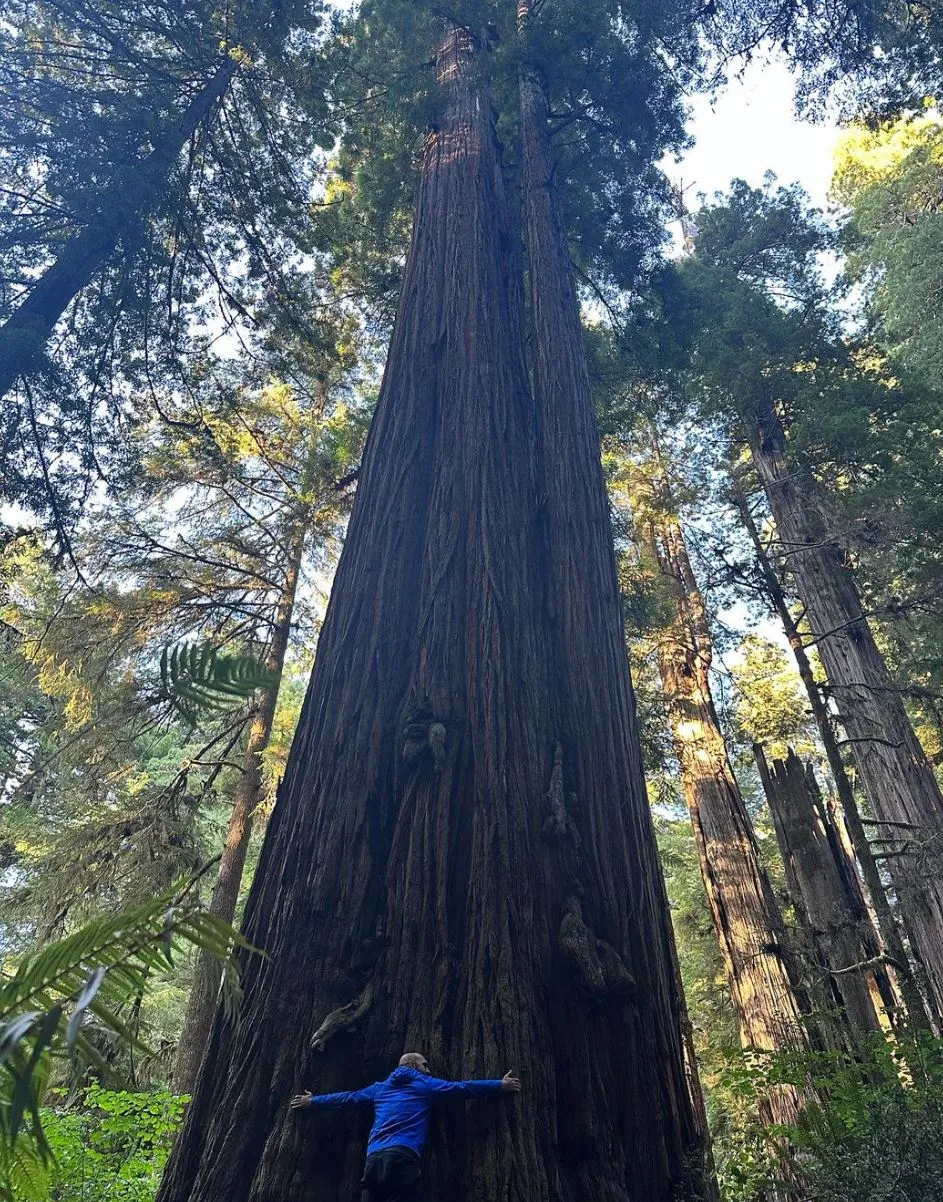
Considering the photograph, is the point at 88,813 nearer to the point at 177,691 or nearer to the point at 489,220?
the point at 489,220

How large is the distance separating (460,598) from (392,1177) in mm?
2187

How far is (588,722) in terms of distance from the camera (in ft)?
11.5

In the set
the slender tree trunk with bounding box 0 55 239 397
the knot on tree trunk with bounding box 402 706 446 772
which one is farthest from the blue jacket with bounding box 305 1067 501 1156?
the slender tree trunk with bounding box 0 55 239 397

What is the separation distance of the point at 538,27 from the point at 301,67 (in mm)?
2569

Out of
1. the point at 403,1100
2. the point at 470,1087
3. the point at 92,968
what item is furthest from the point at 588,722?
the point at 92,968

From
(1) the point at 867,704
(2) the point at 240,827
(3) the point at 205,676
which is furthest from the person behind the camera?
(2) the point at 240,827

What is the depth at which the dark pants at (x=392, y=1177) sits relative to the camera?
80.7 inches

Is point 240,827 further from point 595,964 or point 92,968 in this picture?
point 92,968

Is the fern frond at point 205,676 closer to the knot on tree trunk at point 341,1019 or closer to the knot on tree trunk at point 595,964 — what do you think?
the knot on tree trunk at point 341,1019

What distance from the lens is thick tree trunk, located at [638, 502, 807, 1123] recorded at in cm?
712

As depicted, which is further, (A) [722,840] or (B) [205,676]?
(A) [722,840]

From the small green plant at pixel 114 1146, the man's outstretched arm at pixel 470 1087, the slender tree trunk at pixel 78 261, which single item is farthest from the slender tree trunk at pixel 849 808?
the slender tree trunk at pixel 78 261

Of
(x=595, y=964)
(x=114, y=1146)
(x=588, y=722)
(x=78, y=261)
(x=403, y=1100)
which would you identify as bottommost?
(x=403, y=1100)

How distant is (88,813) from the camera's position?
28.7ft
